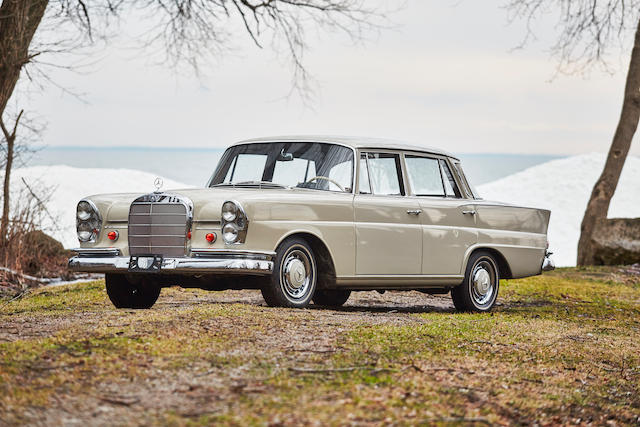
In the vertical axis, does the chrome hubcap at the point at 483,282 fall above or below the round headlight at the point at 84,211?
below

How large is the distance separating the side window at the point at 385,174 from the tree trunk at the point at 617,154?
40.8 ft

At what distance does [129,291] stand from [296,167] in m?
2.30

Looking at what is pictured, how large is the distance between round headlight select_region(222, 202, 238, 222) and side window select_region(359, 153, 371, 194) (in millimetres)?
1868

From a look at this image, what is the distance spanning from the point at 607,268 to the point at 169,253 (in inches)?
542

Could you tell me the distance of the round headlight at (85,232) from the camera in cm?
959

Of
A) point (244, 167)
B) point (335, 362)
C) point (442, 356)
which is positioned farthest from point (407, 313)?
point (335, 362)

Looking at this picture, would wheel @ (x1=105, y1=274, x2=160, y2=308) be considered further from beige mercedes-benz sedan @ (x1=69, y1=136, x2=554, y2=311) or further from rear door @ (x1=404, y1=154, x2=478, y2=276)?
rear door @ (x1=404, y1=154, x2=478, y2=276)

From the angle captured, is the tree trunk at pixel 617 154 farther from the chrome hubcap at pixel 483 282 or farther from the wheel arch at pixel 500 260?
the chrome hubcap at pixel 483 282

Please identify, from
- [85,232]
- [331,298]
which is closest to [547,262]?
[331,298]

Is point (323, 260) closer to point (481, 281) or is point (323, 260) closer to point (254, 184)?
point (254, 184)

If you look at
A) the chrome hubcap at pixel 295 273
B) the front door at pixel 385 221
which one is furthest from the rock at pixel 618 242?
the chrome hubcap at pixel 295 273

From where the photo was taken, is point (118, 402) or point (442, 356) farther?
point (442, 356)

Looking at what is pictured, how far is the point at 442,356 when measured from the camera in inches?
289

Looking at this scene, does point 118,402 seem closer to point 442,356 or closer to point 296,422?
point 296,422
